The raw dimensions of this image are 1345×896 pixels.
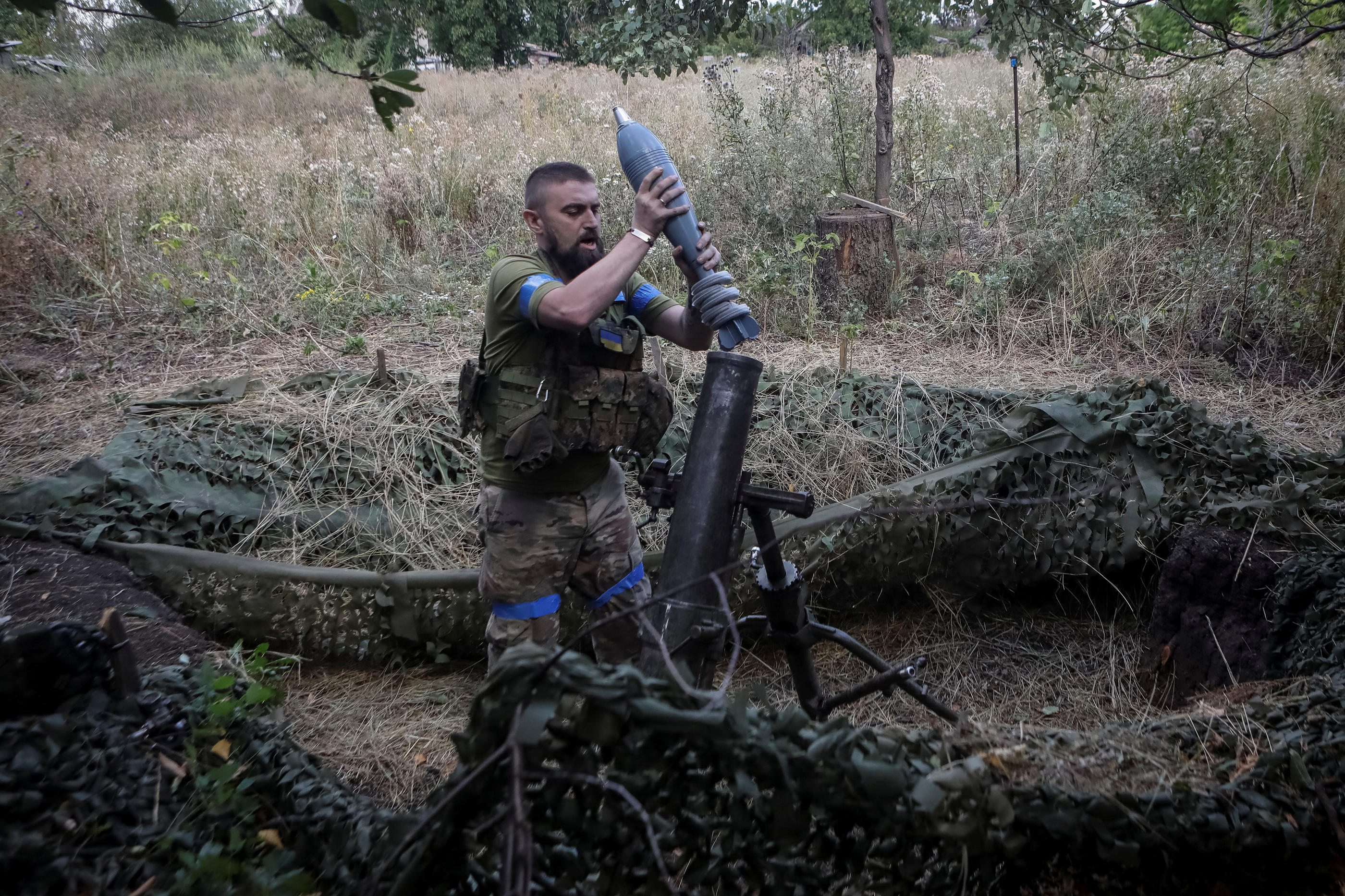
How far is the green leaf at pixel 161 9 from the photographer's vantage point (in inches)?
44.9

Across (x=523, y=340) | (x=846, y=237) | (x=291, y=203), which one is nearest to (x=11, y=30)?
(x=291, y=203)

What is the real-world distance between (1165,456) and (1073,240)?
124 inches

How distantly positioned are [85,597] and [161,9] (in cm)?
247

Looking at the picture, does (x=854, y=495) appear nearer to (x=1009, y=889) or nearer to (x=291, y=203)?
(x=1009, y=889)

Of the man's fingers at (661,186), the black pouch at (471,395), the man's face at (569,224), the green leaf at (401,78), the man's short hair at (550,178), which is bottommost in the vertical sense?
the black pouch at (471,395)

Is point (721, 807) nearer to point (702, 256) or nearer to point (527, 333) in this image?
point (702, 256)

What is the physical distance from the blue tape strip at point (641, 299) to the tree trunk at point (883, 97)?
4.19 metres

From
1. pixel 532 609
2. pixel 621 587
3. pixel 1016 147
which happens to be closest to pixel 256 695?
pixel 532 609

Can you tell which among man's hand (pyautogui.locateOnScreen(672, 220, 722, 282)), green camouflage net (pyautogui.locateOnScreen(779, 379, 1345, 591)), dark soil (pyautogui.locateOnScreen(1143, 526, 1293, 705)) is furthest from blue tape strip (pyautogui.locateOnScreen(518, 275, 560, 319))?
dark soil (pyautogui.locateOnScreen(1143, 526, 1293, 705))

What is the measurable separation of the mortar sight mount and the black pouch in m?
0.71

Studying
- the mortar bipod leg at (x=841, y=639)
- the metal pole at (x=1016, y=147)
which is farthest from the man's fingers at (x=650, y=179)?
the metal pole at (x=1016, y=147)

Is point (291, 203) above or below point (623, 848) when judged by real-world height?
above

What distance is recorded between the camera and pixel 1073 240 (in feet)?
20.1

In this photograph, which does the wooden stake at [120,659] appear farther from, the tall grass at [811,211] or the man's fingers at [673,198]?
the tall grass at [811,211]
